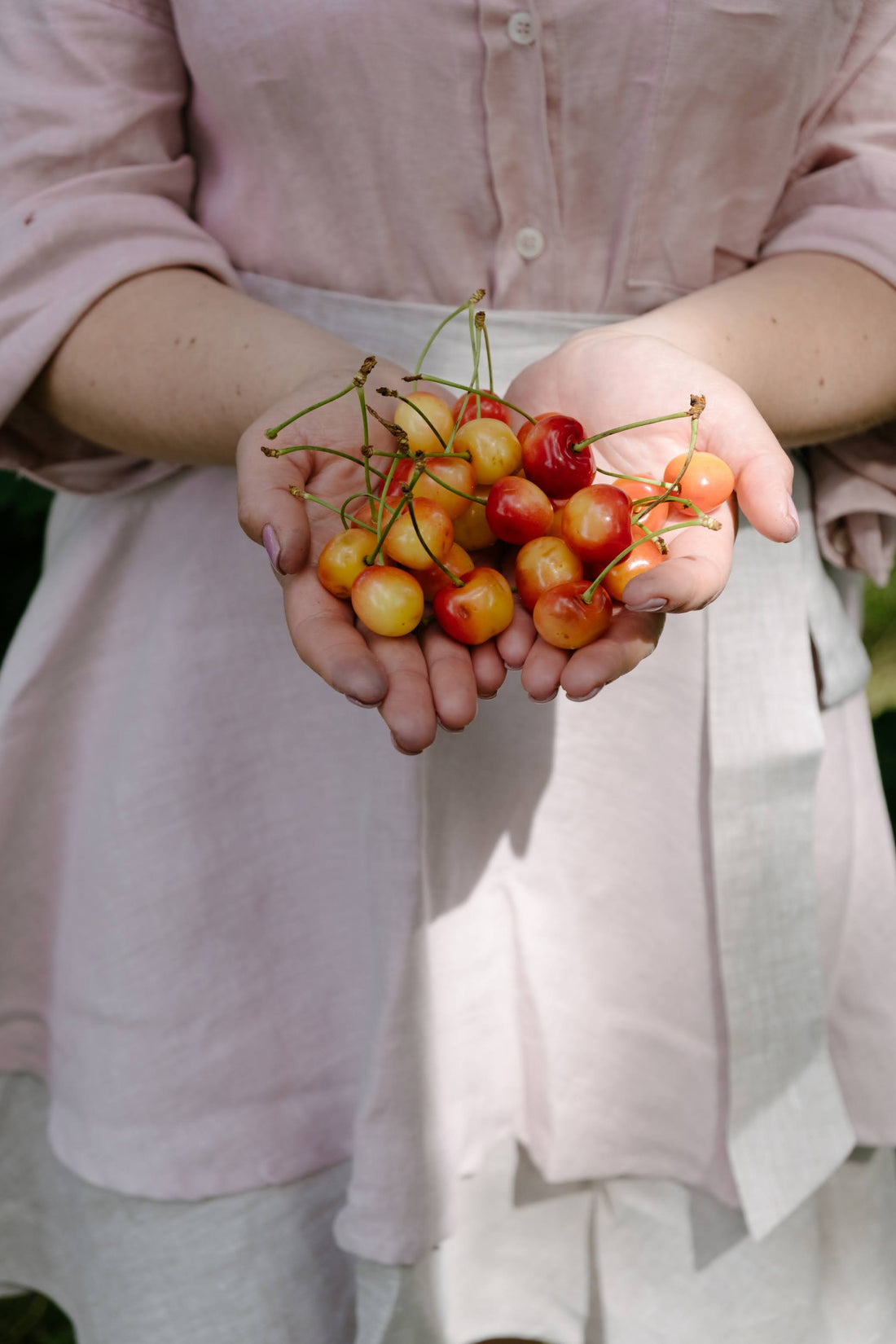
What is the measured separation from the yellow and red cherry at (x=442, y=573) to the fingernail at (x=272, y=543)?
15 cm

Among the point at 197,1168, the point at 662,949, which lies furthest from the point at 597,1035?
the point at 197,1168

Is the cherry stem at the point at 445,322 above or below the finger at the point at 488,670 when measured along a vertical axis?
above

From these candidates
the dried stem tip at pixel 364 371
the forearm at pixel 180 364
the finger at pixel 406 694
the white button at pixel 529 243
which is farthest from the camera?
the white button at pixel 529 243

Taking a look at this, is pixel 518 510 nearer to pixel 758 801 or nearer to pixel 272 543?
pixel 272 543

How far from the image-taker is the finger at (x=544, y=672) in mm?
768

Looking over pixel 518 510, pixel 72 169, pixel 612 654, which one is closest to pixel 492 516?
pixel 518 510

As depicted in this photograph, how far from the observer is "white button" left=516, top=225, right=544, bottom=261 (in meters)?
1.02

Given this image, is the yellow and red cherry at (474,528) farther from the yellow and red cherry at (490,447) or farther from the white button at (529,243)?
the white button at (529,243)

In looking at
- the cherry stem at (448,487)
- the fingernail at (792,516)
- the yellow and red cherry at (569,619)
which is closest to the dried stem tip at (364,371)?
the cherry stem at (448,487)

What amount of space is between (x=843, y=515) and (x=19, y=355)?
0.80m

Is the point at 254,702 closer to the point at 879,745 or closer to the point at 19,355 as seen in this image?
the point at 19,355

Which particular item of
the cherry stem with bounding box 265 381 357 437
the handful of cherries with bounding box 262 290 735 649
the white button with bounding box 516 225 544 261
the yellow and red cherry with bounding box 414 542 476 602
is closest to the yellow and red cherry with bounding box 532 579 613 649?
the handful of cherries with bounding box 262 290 735 649

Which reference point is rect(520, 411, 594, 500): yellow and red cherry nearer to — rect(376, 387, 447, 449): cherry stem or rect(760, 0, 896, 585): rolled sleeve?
rect(376, 387, 447, 449): cherry stem

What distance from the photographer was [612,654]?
29.5 inches
